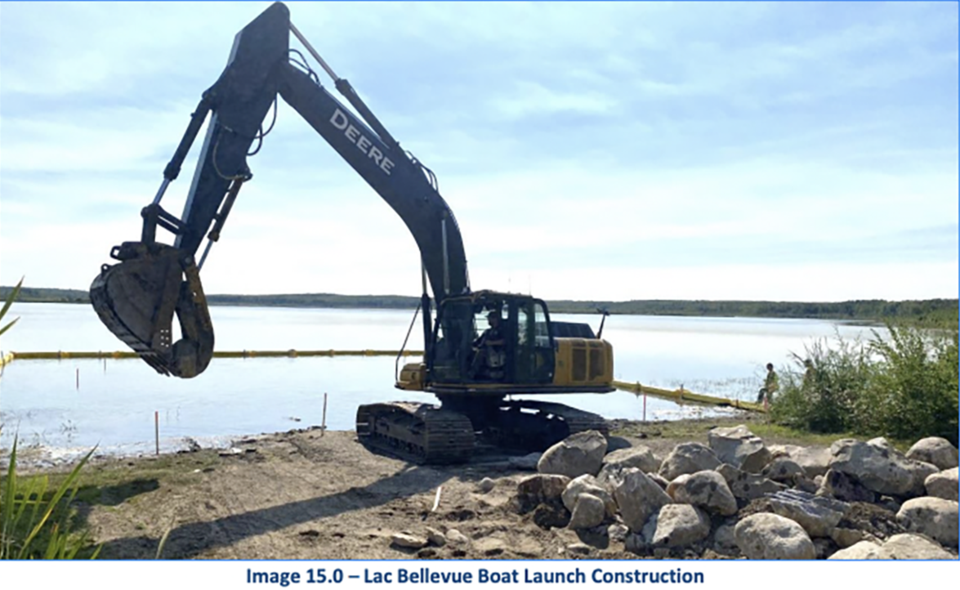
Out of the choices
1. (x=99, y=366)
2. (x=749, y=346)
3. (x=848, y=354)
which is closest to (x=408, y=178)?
(x=848, y=354)

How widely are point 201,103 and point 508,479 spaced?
6.39 m

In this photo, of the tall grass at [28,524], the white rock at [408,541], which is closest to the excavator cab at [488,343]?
the white rock at [408,541]

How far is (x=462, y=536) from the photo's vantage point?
26.3 ft

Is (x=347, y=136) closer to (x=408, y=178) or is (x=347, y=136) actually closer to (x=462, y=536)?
(x=408, y=178)

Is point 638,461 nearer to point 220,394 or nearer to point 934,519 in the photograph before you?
point 934,519

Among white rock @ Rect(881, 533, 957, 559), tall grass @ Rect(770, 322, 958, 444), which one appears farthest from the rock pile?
tall grass @ Rect(770, 322, 958, 444)

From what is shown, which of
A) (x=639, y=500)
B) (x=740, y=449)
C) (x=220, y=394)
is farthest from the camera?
(x=220, y=394)

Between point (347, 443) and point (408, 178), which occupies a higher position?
point (408, 178)

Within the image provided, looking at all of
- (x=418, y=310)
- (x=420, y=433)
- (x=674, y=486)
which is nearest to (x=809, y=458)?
(x=674, y=486)

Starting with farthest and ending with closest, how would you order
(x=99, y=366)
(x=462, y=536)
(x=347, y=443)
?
(x=99, y=366), (x=347, y=443), (x=462, y=536)

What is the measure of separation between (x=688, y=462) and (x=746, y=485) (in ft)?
3.16

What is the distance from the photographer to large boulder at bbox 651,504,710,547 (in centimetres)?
762

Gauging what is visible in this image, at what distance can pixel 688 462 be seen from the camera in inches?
364

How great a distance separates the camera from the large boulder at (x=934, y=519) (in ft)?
25.9
